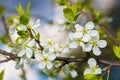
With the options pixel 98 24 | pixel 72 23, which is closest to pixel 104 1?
pixel 98 24

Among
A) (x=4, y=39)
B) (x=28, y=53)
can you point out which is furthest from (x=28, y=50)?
(x=4, y=39)

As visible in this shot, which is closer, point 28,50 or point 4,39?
point 28,50

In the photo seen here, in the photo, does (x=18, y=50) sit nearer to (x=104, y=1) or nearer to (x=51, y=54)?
(x=51, y=54)

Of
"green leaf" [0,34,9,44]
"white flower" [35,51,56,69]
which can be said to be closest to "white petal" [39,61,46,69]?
"white flower" [35,51,56,69]

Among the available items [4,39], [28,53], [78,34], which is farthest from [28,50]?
[4,39]

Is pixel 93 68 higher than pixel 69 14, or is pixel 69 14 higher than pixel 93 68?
pixel 69 14

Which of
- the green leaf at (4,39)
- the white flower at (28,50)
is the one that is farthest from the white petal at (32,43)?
the green leaf at (4,39)

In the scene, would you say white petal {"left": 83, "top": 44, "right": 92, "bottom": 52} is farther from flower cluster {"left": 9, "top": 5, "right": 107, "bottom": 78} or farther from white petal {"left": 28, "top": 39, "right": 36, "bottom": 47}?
white petal {"left": 28, "top": 39, "right": 36, "bottom": 47}

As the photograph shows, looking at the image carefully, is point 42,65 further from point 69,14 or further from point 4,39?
point 4,39

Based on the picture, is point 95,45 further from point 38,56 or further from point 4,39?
point 4,39
